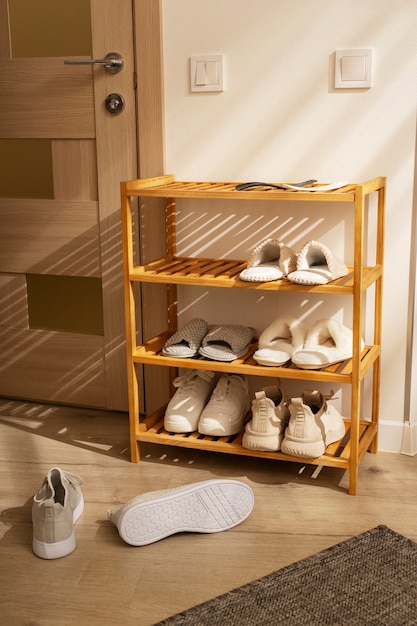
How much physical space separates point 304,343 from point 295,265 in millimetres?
214

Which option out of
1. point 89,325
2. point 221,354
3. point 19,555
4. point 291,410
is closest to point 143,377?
point 89,325

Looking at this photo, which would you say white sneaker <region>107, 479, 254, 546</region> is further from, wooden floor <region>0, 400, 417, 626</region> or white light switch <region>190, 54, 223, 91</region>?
white light switch <region>190, 54, 223, 91</region>

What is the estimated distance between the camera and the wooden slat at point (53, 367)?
8.34 feet

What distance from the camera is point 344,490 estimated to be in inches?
79.1

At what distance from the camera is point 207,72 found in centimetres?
217

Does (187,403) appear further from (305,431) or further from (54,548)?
(54,548)

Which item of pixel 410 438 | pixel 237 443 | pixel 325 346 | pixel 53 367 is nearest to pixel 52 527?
pixel 237 443

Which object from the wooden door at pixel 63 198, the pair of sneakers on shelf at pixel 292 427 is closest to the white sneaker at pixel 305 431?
the pair of sneakers on shelf at pixel 292 427

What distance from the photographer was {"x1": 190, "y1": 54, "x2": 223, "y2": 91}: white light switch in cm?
216

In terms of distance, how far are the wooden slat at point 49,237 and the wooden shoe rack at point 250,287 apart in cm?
29

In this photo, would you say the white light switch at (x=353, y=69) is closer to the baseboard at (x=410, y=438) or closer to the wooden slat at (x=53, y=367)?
the baseboard at (x=410, y=438)

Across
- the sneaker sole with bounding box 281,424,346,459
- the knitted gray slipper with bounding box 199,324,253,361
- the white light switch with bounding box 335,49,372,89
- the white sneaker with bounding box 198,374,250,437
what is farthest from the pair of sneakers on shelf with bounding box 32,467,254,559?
the white light switch with bounding box 335,49,372,89

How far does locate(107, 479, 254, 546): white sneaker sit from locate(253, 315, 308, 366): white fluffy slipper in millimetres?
347

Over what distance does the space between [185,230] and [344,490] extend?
894mm
